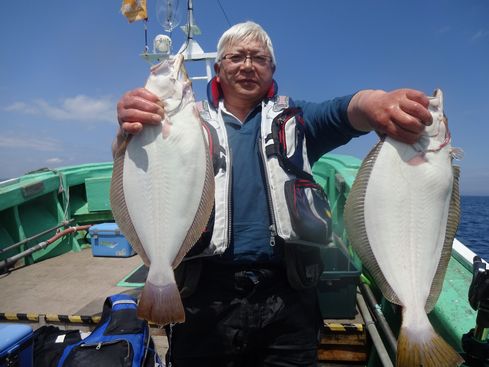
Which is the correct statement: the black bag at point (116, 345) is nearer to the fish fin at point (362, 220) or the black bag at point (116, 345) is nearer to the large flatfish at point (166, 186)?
the large flatfish at point (166, 186)

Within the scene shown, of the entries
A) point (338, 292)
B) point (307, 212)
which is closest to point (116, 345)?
point (307, 212)

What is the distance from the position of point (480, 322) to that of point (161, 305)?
4.54ft

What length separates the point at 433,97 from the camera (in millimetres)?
1597

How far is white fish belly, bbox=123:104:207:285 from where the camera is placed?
167 centimetres

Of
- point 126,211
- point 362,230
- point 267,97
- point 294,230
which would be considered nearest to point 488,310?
point 362,230

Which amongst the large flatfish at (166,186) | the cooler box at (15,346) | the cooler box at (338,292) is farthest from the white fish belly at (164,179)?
the cooler box at (338,292)

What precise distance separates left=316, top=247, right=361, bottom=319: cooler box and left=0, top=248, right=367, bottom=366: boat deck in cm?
10

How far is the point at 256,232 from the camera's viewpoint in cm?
182

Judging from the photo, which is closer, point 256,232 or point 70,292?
point 256,232

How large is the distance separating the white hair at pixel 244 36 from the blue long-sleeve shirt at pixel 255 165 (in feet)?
1.20

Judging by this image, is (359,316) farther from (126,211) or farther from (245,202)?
(126,211)

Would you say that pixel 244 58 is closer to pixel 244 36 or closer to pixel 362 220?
pixel 244 36

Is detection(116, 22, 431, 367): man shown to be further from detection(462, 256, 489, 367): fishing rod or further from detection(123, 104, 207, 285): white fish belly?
detection(462, 256, 489, 367): fishing rod

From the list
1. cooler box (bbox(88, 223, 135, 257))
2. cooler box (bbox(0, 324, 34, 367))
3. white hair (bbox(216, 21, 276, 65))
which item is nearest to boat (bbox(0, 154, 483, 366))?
cooler box (bbox(88, 223, 135, 257))
